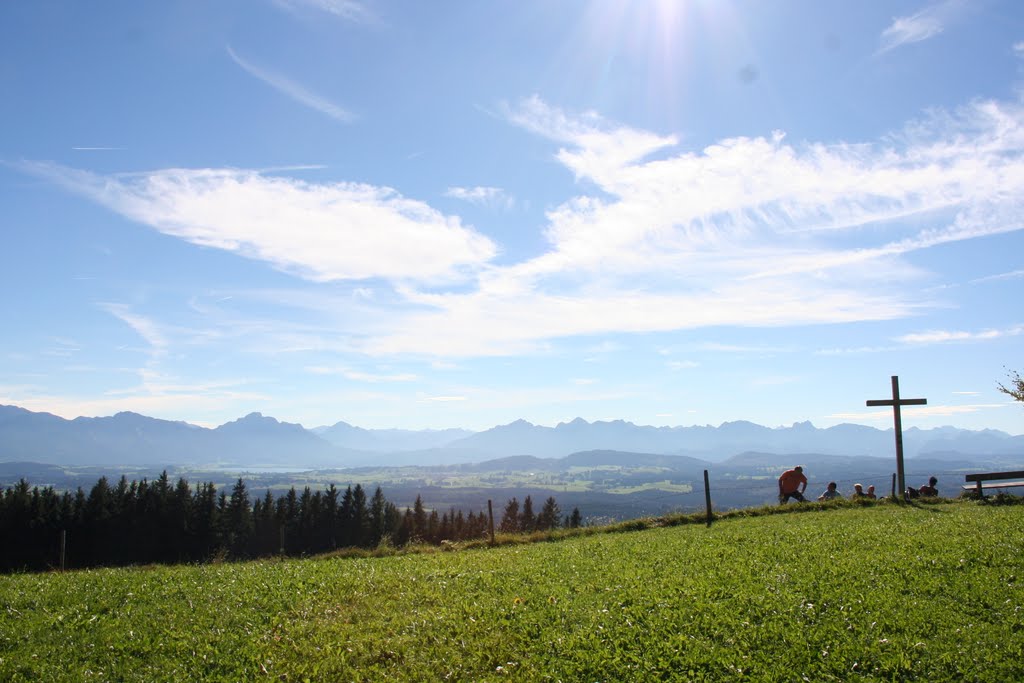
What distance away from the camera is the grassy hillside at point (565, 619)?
816cm

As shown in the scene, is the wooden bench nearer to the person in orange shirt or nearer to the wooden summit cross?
the wooden summit cross

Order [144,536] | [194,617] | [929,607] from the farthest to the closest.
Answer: [144,536]
[194,617]
[929,607]

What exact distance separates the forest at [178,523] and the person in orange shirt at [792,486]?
2978 cm

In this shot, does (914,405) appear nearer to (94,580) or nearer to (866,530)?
(866,530)

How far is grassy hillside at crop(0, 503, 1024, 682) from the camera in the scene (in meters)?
8.16

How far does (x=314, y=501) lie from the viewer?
267 ft

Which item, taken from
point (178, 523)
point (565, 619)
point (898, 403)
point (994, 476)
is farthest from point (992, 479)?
point (178, 523)

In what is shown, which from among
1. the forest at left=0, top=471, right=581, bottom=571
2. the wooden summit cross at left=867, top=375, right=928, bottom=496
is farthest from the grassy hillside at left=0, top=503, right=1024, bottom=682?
the forest at left=0, top=471, right=581, bottom=571

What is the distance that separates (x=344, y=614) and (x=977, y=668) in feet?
30.8

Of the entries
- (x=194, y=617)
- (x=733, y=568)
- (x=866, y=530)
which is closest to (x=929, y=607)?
(x=733, y=568)

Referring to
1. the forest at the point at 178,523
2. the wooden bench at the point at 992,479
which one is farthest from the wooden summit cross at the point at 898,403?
the forest at the point at 178,523

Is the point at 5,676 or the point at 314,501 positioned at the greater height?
the point at 5,676

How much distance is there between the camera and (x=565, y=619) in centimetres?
991

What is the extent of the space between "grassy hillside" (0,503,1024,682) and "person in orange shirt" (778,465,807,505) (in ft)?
34.8
